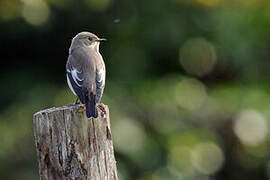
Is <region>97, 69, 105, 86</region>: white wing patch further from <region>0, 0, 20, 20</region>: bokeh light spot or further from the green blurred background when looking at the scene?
<region>0, 0, 20, 20</region>: bokeh light spot

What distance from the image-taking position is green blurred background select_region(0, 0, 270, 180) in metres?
11.1

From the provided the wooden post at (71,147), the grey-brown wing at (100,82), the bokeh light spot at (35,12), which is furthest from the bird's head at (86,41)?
the bokeh light spot at (35,12)

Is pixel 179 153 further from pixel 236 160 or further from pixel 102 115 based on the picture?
pixel 102 115

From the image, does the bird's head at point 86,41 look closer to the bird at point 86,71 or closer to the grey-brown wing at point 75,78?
the bird at point 86,71

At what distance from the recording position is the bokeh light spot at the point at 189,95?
12242 mm

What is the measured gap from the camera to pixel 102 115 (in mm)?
5473

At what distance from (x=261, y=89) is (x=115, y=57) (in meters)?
2.58

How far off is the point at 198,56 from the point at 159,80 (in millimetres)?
1344

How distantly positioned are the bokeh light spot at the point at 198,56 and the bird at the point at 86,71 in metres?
5.75

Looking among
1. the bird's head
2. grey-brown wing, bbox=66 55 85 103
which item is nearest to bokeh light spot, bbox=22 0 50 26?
the bird's head

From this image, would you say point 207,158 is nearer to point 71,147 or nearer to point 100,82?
point 100,82

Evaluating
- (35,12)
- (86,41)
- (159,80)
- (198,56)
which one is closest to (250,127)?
(159,80)

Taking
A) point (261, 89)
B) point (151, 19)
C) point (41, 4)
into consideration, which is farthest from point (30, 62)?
point (261, 89)

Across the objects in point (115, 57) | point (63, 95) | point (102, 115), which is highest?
point (115, 57)
